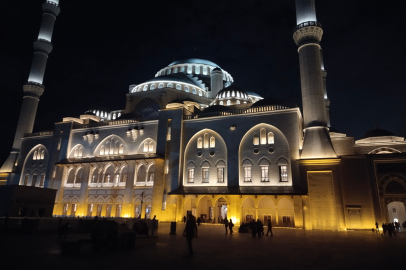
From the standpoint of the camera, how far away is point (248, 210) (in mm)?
27547

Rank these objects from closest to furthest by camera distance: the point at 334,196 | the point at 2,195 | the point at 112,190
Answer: the point at 2,195
the point at 334,196
the point at 112,190

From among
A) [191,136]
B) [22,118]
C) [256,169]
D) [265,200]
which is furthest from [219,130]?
[22,118]

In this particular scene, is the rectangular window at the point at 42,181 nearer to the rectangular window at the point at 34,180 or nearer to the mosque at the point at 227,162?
the mosque at the point at 227,162

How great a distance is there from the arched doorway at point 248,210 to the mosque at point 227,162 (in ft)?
0.39

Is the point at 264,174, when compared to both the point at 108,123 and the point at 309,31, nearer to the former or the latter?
the point at 309,31

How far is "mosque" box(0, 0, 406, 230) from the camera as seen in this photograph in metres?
23.4

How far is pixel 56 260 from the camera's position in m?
7.09

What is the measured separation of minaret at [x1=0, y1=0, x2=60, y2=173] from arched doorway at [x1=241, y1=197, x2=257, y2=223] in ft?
107

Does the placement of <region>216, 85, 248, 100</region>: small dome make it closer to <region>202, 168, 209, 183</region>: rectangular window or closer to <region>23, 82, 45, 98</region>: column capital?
<region>202, 168, 209, 183</region>: rectangular window

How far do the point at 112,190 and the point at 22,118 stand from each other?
19.9 metres

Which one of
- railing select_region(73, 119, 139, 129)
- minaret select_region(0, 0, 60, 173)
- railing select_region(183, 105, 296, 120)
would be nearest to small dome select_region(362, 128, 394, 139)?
railing select_region(183, 105, 296, 120)

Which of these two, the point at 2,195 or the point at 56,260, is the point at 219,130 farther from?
the point at 56,260

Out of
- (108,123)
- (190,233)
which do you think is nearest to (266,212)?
(190,233)

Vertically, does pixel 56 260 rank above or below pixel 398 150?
below
